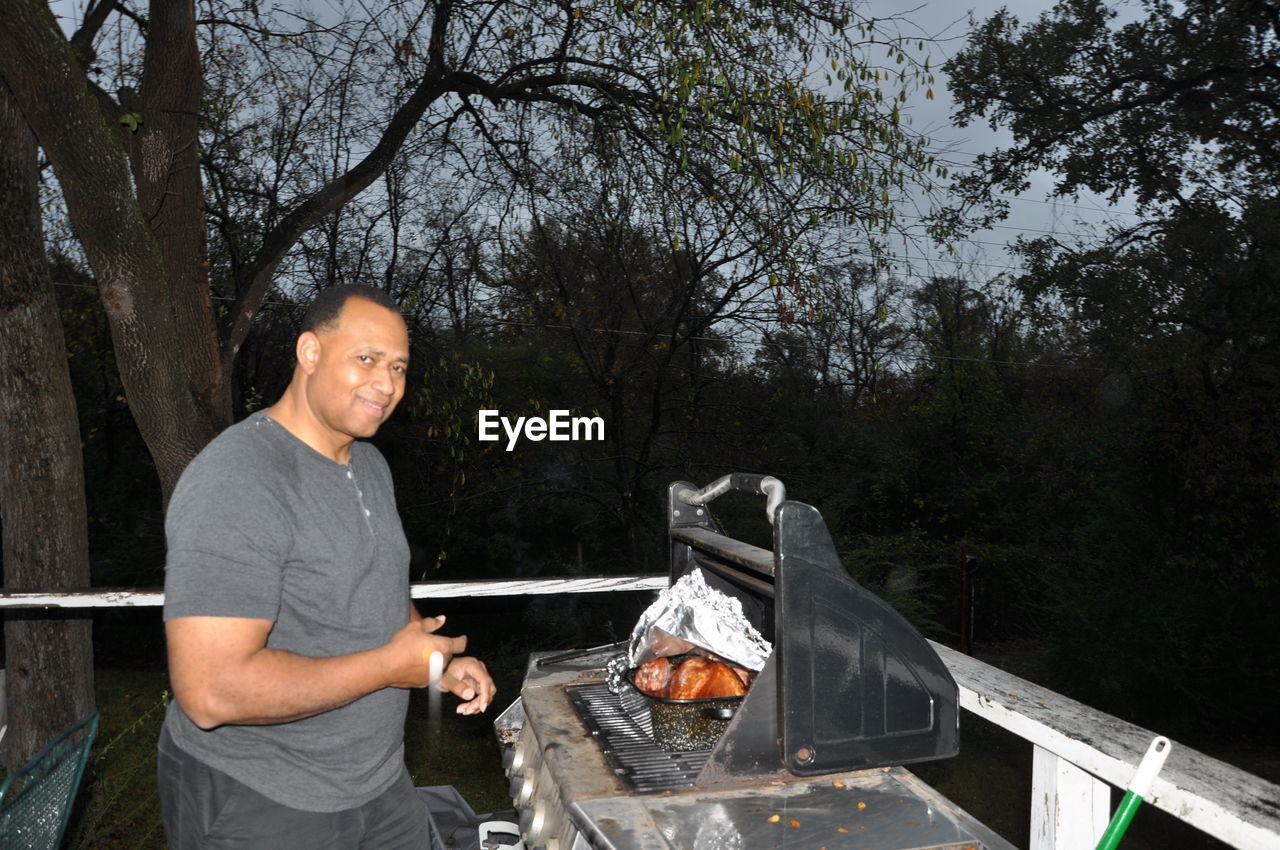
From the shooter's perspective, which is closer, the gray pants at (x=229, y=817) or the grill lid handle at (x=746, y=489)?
the gray pants at (x=229, y=817)

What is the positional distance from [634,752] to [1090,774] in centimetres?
78

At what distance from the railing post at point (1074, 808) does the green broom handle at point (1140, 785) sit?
1.08 feet

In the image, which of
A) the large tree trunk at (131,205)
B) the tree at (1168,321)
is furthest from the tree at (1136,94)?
the large tree trunk at (131,205)

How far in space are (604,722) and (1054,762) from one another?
0.86 m

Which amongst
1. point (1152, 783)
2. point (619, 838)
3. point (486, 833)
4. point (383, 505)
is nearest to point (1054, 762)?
point (1152, 783)

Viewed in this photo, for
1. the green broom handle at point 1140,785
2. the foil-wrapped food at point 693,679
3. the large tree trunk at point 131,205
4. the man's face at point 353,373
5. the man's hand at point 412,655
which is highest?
the large tree trunk at point 131,205

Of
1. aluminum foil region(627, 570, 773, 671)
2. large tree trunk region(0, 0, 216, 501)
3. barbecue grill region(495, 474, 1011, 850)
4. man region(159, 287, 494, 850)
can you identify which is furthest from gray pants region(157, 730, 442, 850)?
large tree trunk region(0, 0, 216, 501)

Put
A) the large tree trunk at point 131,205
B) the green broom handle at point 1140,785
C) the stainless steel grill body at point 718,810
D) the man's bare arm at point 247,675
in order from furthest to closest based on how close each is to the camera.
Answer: the large tree trunk at point 131,205 < the stainless steel grill body at point 718,810 < the man's bare arm at point 247,675 < the green broom handle at point 1140,785

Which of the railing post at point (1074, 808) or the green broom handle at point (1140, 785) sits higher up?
the green broom handle at point (1140, 785)

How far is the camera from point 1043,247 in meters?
12.4

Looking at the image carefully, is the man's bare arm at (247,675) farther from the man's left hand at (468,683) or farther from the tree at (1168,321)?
the tree at (1168,321)

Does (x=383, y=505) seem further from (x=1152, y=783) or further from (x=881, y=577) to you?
(x=881, y=577)

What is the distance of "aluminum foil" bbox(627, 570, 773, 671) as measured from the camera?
6.92ft

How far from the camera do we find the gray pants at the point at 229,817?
5.10 feet
